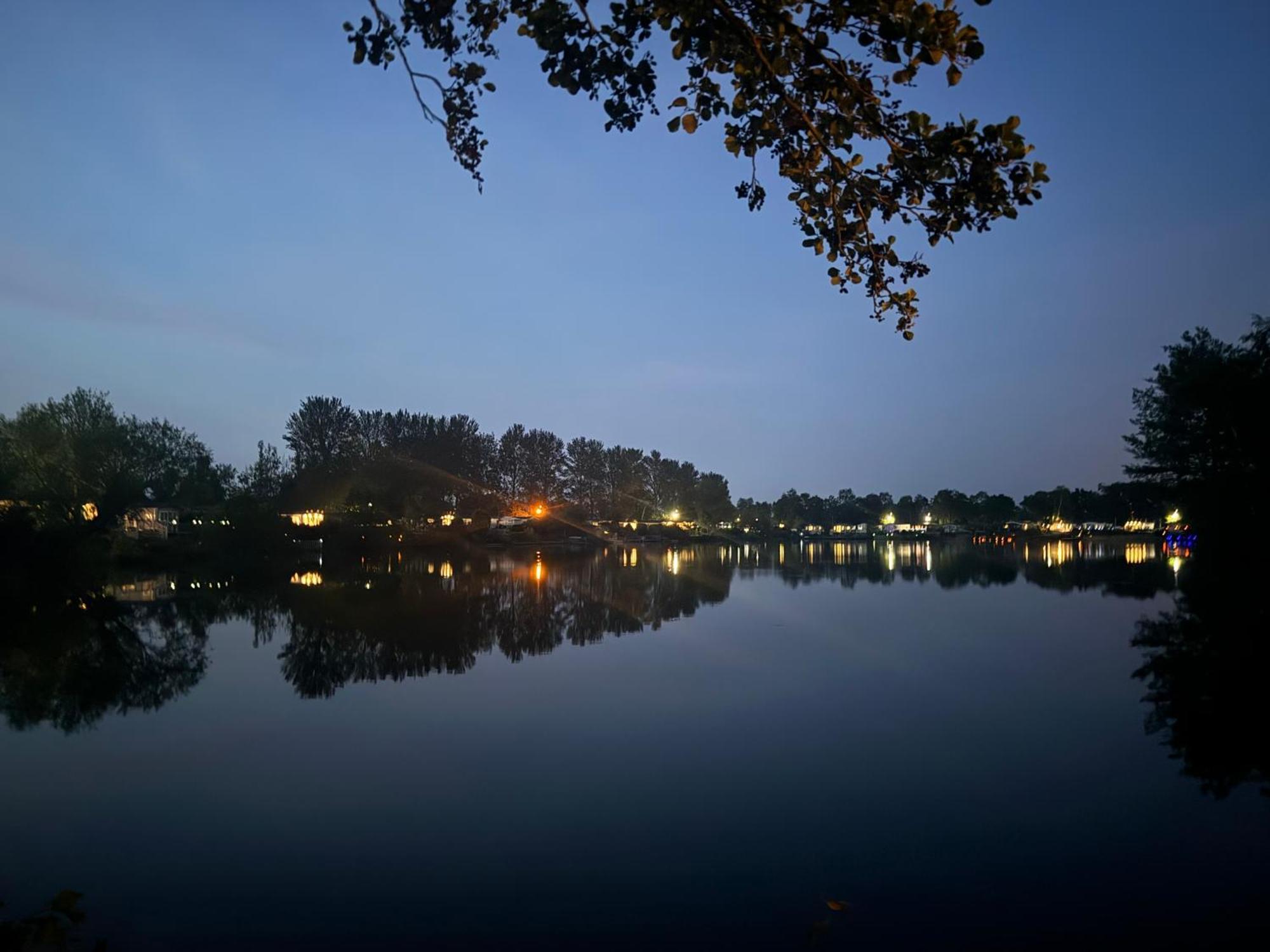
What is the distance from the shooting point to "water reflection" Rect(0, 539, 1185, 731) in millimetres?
11719

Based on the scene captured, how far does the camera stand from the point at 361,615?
18328 mm

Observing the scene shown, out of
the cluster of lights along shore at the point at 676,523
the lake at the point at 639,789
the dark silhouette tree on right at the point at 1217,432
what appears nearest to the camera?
the lake at the point at 639,789

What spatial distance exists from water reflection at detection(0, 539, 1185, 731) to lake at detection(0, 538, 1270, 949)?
0.16 m

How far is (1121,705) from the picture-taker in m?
9.70

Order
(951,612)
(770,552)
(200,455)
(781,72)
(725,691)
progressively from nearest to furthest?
(781,72) → (725,691) → (951,612) → (770,552) → (200,455)

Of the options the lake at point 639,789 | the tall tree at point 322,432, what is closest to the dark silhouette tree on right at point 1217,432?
the lake at point 639,789

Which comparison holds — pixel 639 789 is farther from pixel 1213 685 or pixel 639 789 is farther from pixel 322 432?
pixel 322 432

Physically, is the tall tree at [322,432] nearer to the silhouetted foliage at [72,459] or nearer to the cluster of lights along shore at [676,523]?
the cluster of lights along shore at [676,523]

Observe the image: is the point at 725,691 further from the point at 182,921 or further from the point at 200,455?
the point at 200,455

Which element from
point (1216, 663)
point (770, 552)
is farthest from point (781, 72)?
point (770, 552)

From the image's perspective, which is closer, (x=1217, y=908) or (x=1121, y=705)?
(x=1217, y=908)

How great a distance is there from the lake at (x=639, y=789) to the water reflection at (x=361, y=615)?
0.54ft

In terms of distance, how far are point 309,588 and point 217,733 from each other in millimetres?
18518

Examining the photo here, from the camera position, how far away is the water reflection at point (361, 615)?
11.7 metres
